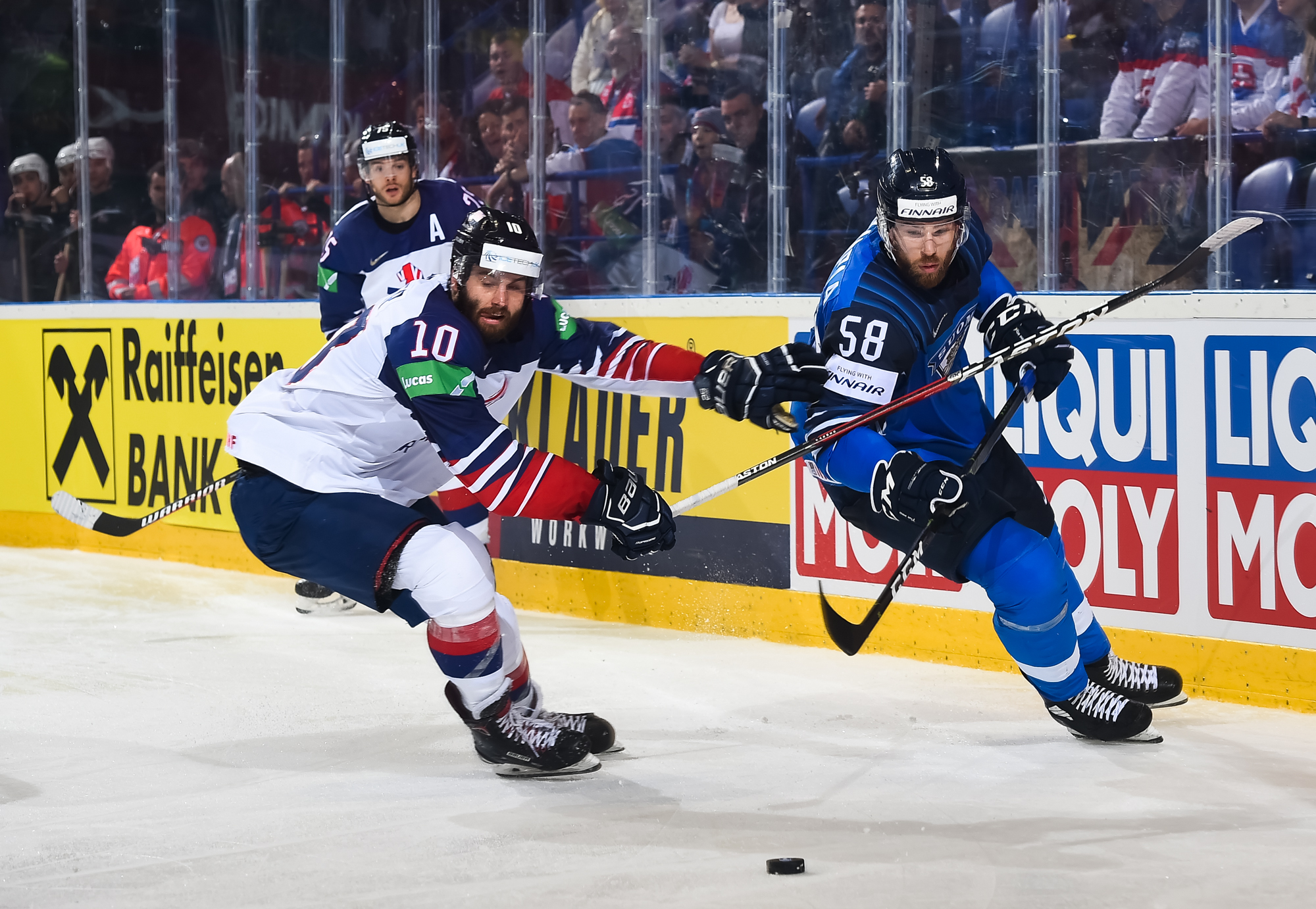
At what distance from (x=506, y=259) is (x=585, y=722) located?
95 cm

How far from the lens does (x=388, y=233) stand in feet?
15.4

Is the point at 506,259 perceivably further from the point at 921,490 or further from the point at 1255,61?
the point at 1255,61

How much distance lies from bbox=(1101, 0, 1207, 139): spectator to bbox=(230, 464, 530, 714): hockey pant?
84.3 inches

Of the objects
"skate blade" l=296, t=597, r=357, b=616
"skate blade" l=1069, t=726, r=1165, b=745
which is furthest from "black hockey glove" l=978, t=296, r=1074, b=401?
"skate blade" l=296, t=597, r=357, b=616

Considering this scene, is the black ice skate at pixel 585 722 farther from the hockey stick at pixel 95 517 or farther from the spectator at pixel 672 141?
the spectator at pixel 672 141

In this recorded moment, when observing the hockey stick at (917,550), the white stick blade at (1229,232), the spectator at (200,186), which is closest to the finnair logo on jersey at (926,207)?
the hockey stick at (917,550)

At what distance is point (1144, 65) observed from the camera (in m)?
4.01

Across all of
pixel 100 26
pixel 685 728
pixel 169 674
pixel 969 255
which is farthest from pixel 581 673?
pixel 100 26

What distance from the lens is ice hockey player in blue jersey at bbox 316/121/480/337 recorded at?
184 inches

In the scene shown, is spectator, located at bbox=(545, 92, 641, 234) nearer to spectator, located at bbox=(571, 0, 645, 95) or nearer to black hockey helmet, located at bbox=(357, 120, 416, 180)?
spectator, located at bbox=(571, 0, 645, 95)

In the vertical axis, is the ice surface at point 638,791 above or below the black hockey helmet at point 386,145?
below

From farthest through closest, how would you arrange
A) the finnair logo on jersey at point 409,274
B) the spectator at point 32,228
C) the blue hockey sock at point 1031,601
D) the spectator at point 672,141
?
the spectator at point 32,228
the spectator at point 672,141
the finnair logo on jersey at point 409,274
the blue hockey sock at point 1031,601

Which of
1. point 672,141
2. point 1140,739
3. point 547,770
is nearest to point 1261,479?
point 1140,739

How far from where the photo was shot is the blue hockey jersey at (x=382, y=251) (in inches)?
184
